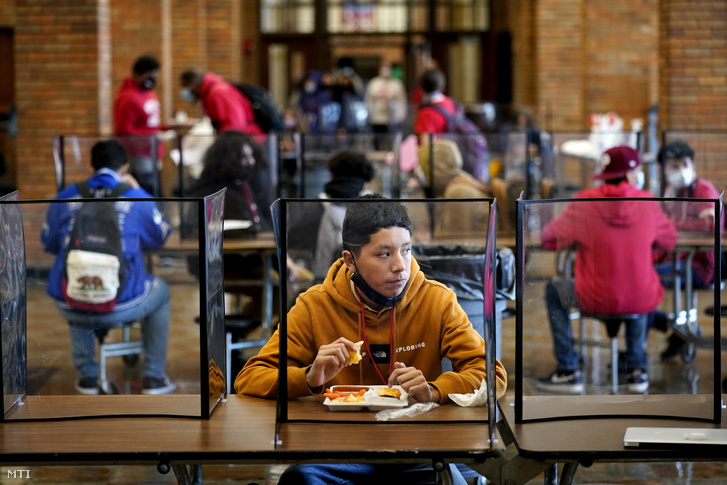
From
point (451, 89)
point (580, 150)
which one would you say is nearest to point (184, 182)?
point (580, 150)

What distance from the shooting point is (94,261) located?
14.5ft

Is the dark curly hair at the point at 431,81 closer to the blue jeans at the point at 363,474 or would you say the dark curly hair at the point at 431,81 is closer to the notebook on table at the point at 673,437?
the blue jeans at the point at 363,474

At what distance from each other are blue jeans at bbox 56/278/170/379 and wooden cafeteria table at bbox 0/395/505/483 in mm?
1168

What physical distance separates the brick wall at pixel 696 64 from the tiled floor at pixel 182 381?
2851mm

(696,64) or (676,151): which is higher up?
(696,64)

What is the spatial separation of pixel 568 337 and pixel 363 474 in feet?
3.64

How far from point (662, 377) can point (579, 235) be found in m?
3.18

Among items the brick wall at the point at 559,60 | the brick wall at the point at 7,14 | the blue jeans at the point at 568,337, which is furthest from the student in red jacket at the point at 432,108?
the brick wall at the point at 7,14

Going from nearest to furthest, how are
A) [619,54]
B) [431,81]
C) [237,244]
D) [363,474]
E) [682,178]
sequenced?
[363,474] < [237,244] < [682,178] < [431,81] < [619,54]

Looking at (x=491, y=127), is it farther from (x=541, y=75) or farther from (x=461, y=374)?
(x=461, y=374)

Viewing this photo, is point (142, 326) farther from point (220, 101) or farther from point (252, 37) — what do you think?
point (252, 37)

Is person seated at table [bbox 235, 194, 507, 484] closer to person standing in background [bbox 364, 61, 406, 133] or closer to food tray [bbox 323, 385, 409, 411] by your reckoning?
food tray [bbox 323, 385, 409, 411]

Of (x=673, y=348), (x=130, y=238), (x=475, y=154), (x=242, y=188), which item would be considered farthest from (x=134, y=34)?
(x=130, y=238)

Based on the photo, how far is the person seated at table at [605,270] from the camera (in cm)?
330
